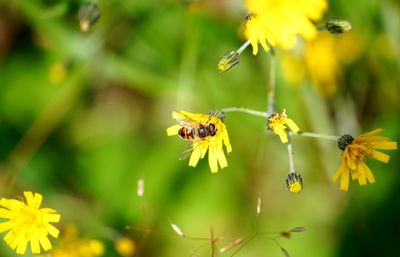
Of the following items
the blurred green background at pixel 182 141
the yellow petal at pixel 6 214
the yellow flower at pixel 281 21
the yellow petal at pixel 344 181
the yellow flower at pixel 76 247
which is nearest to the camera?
the yellow petal at pixel 344 181

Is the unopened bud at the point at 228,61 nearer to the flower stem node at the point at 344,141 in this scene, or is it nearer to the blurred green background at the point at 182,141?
the flower stem node at the point at 344,141

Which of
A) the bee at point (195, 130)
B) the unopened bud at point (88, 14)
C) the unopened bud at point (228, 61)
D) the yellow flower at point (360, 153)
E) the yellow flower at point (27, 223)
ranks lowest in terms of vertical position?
the yellow flower at point (27, 223)

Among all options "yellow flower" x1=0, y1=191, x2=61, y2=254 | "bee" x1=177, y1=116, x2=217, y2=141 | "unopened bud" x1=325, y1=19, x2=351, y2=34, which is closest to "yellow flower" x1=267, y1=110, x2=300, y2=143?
"bee" x1=177, y1=116, x2=217, y2=141

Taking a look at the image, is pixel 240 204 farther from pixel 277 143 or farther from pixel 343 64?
pixel 343 64

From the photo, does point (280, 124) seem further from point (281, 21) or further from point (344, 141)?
point (281, 21)

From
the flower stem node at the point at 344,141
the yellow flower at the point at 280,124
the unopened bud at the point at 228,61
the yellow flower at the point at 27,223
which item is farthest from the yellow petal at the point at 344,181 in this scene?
the yellow flower at the point at 27,223

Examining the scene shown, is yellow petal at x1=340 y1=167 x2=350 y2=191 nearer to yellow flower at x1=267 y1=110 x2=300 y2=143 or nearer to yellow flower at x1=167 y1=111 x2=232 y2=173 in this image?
yellow flower at x1=267 y1=110 x2=300 y2=143

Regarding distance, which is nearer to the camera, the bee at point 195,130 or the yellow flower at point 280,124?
the yellow flower at point 280,124
